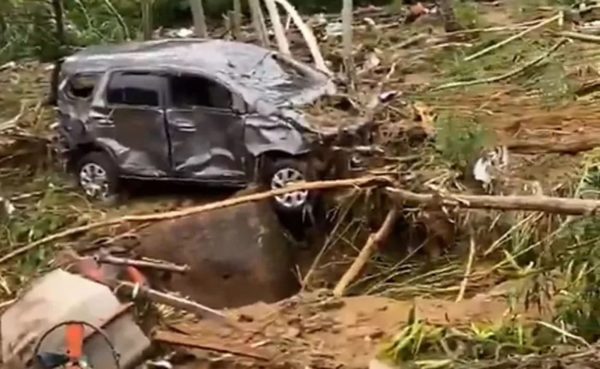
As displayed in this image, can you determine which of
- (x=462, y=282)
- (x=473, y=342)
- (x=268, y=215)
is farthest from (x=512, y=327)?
(x=268, y=215)

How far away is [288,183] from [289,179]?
0.32ft

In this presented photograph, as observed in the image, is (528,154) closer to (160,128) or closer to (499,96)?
(499,96)

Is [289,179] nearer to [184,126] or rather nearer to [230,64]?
[184,126]

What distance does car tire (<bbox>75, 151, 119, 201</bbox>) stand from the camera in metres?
9.12

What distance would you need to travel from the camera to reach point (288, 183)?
826 centimetres

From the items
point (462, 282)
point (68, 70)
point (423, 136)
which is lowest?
point (462, 282)

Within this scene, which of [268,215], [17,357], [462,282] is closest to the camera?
[17,357]

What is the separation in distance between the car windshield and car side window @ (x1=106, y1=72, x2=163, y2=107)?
67 centimetres

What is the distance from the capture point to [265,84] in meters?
8.83

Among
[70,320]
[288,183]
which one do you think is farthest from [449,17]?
[70,320]

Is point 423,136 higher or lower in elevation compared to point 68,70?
lower

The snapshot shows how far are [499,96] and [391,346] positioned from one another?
4.83 m

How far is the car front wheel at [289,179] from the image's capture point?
8.23m

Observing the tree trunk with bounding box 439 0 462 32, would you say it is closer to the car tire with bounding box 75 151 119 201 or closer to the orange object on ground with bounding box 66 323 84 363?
the car tire with bounding box 75 151 119 201
